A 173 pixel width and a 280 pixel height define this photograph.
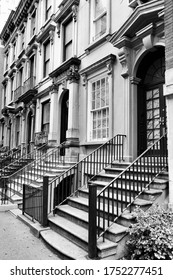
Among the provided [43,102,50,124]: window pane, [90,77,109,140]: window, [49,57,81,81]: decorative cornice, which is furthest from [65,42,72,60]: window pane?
[43,102,50,124]: window pane

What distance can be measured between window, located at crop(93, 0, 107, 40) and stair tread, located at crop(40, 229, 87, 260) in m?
7.36

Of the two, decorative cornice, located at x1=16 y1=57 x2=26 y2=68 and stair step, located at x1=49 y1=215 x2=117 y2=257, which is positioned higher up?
decorative cornice, located at x1=16 y1=57 x2=26 y2=68

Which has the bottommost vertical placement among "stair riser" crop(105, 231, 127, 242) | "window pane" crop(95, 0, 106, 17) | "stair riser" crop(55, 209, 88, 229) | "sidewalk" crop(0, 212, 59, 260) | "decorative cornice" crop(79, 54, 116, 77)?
"sidewalk" crop(0, 212, 59, 260)

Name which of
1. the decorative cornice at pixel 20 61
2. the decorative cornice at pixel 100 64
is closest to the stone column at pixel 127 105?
the decorative cornice at pixel 100 64

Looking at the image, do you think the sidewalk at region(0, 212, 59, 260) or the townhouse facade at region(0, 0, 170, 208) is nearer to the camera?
the sidewalk at region(0, 212, 59, 260)

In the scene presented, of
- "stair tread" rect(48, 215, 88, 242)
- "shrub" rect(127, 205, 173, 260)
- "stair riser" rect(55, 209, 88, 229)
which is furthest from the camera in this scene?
"stair riser" rect(55, 209, 88, 229)

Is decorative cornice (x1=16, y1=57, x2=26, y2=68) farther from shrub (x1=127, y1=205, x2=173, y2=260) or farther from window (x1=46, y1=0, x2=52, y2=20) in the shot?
shrub (x1=127, y1=205, x2=173, y2=260)

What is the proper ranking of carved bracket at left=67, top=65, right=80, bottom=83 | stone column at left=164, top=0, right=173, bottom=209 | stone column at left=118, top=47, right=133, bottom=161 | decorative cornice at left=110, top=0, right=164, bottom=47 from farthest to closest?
carved bracket at left=67, top=65, right=80, bottom=83 < stone column at left=118, top=47, right=133, bottom=161 < decorative cornice at left=110, top=0, right=164, bottom=47 < stone column at left=164, top=0, right=173, bottom=209

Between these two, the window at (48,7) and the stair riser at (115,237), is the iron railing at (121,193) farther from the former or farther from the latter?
the window at (48,7)

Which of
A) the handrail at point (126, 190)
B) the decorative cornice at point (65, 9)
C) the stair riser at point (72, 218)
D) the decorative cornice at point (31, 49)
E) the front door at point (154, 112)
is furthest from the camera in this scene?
the decorative cornice at point (31, 49)

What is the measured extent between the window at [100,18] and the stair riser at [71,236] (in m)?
7.18

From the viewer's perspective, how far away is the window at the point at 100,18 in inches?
332

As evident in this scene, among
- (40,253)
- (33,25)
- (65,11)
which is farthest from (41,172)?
(33,25)

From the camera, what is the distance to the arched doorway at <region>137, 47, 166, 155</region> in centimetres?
621
